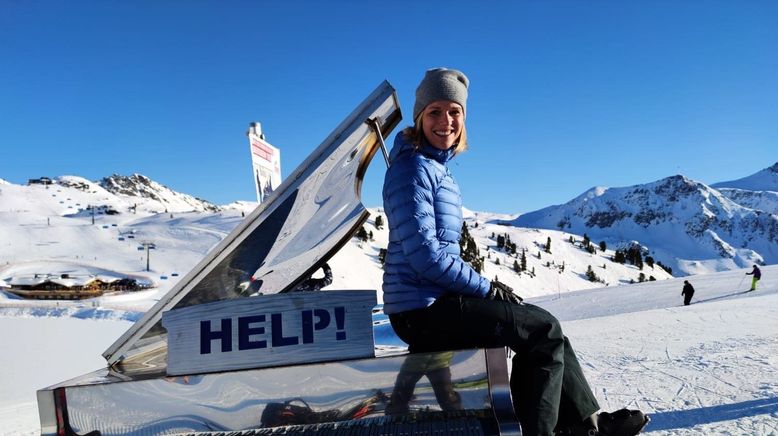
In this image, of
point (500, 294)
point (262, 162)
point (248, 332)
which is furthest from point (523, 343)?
point (262, 162)

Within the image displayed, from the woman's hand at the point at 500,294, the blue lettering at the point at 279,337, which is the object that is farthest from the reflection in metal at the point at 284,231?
the woman's hand at the point at 500,294

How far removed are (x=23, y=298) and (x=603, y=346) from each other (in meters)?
38.0

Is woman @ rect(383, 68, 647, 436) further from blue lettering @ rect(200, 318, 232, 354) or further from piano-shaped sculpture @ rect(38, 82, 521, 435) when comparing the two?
blue lettering @ rect(200, 318, 232, 354)

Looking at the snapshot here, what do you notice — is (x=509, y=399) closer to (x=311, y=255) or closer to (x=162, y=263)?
(x=311, y=255)

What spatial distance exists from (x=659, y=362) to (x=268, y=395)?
6418 mm

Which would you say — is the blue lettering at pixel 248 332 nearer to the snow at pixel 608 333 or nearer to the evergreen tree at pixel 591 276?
the snow at pixel 608 333

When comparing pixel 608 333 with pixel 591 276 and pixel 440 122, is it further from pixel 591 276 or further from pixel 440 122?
pixel 591 276

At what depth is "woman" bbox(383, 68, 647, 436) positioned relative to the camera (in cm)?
242

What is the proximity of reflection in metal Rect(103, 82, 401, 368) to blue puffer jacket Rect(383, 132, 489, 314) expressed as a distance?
0.30 meters

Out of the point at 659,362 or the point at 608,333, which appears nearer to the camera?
the point at 659,362

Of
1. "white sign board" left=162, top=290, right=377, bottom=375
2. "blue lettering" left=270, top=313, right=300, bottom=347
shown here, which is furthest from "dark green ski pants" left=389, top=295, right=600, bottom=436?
"blue lettering" left=270, top=313, right=300, bottom=347

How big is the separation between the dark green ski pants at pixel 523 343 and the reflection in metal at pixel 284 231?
0.92 metres

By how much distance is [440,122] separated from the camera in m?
2.71

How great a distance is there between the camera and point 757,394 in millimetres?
4688
